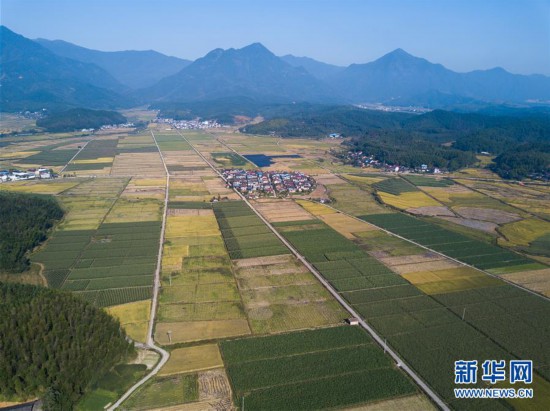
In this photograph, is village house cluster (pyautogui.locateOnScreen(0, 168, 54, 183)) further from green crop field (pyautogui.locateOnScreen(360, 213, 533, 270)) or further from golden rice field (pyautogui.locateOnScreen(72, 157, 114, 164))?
green crop field (pyautogui.locateOnScreen(360, 213, 533, 270))

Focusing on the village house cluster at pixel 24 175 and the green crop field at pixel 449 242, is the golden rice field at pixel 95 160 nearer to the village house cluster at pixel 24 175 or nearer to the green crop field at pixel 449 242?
the village house cluster at pixel 24 175

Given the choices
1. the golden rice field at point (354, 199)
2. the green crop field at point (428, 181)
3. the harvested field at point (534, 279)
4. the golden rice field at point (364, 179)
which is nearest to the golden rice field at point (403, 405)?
the harvested field at point (534, 279)

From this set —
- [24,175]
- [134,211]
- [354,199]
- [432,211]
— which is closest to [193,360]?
[134,211]

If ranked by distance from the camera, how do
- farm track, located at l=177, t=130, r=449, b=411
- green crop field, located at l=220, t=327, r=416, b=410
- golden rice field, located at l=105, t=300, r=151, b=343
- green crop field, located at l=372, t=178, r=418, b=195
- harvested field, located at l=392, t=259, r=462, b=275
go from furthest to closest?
green crop field, located at l=372, t=178, r=418, b=195 < harvested field, located at l=392, t=259, r=462, b=275 < golden rice field, located at l=105, t=300, r=151, b=343 < farm track, located at l=177, t=130, r=449, b=411 < green crop field, located at l=220, t=327, r=416, b=410

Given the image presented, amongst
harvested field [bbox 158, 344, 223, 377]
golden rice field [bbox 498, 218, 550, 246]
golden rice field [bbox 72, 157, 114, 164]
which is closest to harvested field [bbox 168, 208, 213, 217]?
harvested field [bbox 158, 344, 223, 377]

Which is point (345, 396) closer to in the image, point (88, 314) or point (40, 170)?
point (88, 314)

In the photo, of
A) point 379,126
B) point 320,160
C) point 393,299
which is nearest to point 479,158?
point 320,160
